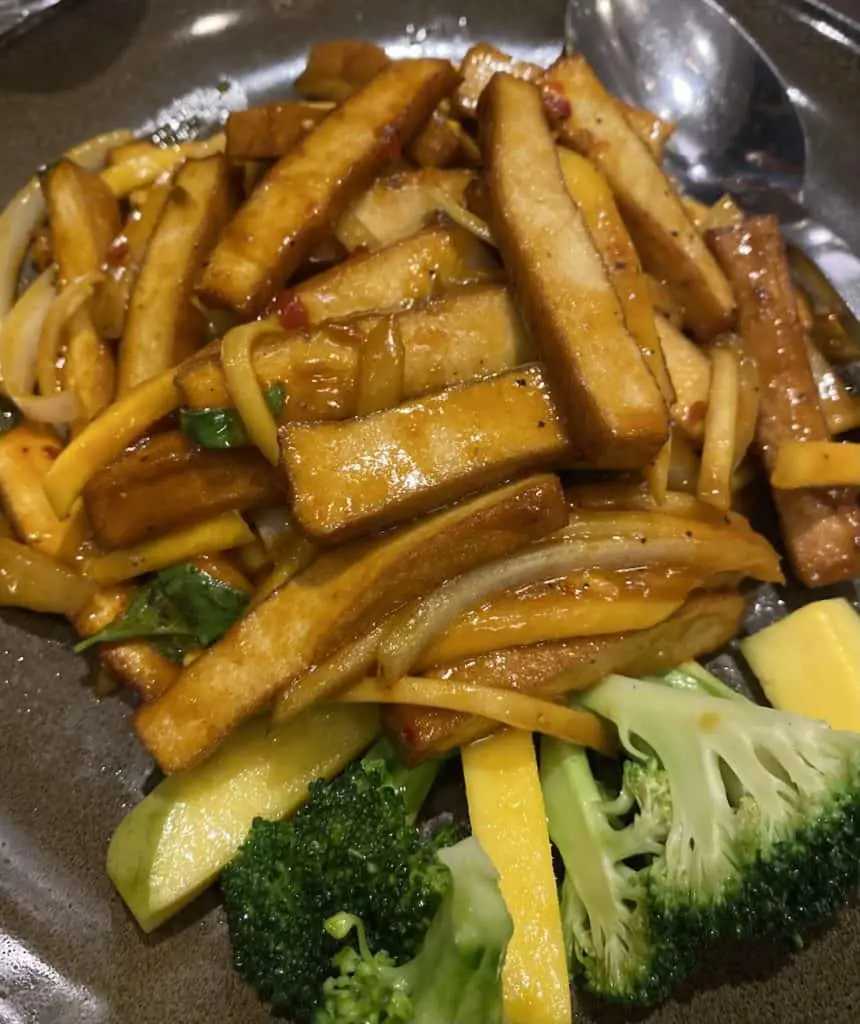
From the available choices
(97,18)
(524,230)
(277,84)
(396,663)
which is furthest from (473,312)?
(97,18)

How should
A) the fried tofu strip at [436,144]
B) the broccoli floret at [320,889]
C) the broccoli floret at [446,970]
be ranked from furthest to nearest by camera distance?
1. the fried tofu strip at [436,144]
2. the broccoli floret at [320,889]
3. the broccoli floret at [446,970]

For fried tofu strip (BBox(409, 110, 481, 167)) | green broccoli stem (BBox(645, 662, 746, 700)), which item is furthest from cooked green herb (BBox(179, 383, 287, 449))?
green broccoli stem (BBox(645, 662, 746, 700))

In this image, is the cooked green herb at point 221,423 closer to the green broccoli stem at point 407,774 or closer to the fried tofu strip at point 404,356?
the fried tofu strip at point 404,356

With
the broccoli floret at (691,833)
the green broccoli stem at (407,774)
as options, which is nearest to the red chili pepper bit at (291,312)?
the green broccoli stem at (407,774)

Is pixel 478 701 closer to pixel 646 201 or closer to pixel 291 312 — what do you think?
pixel 291 312

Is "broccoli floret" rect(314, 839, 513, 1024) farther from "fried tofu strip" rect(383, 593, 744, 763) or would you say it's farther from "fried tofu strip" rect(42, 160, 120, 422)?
"fried tofu strip" rect(42, 160, 120, 422)

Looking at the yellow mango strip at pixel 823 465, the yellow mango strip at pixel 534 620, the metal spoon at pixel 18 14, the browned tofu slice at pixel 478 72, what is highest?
the metal spoon at pixel 18 14
